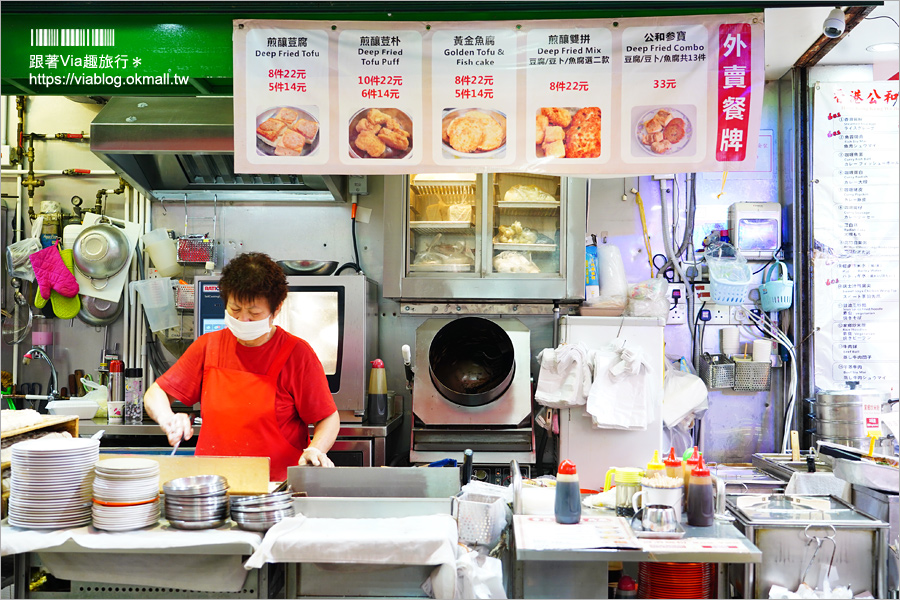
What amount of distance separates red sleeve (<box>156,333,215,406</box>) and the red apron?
5 centimetres

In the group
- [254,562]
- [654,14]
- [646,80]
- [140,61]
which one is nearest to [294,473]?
[254,562]

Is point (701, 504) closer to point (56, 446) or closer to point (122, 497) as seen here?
point (122, 497)

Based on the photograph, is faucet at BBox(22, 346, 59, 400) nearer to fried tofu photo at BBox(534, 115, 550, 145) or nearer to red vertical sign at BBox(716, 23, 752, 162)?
fried tofu photo at BBox(534, 115, 550, 145)

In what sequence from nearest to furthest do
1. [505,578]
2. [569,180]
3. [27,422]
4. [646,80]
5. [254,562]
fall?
[254,562] → [505,578] → [27,422] → [646,80] → [569,180]

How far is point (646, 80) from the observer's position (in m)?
2.89

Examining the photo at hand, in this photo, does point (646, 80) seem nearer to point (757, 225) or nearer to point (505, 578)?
point (505, 578)

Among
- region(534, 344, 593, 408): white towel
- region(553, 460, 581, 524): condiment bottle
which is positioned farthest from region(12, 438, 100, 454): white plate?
region(534, 344, 593, 408): white towel

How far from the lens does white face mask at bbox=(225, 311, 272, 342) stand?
301cm

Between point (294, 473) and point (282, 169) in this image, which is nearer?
point (294, 473)

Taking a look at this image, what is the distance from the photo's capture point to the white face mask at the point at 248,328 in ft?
9.87

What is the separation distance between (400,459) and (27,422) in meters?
2.59

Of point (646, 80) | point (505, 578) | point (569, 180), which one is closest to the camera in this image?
point (505, 578)

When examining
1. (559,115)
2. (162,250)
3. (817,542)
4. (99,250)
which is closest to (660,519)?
(817,542)

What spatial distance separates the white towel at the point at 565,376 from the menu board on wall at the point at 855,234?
Result: 1.67 metres
